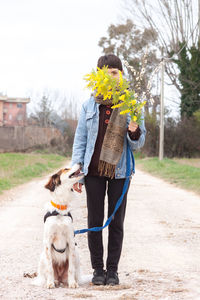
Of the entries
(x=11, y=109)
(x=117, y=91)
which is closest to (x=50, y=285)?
(x=117, y=91)

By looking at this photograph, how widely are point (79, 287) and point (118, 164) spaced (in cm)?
118

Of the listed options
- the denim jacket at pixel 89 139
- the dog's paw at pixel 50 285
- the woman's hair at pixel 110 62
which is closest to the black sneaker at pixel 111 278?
the dog's paw at pixel 50 285

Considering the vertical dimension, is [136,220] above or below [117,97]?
below

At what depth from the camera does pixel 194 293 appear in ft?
12.7

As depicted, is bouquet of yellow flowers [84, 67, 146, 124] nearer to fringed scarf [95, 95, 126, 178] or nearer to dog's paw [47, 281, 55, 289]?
fringed scarf [95, 95, 126, 178]

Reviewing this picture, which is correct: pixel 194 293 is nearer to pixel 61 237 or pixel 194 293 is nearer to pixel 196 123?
pixel 61 237

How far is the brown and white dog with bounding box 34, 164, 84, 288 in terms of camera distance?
4.05 metres

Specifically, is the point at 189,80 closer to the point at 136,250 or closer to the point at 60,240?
the point at 136,250

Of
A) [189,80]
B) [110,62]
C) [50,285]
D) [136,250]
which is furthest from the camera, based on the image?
[189,80]

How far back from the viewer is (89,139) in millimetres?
4152

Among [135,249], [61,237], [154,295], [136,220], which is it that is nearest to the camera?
[154,295]

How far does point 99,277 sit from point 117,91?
1.74 m

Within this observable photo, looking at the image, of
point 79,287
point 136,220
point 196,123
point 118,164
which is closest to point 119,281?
point 79,287

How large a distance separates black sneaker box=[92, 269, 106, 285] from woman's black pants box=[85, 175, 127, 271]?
0.05 meters
